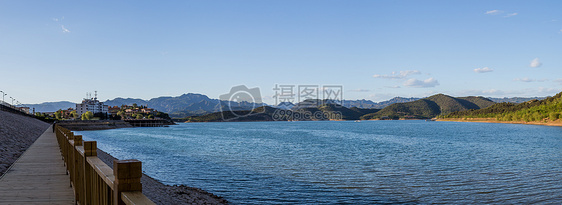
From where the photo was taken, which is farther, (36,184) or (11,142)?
(11,142)

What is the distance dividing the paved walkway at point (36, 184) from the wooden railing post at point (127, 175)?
589cm

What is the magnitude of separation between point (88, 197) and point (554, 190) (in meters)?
21.1

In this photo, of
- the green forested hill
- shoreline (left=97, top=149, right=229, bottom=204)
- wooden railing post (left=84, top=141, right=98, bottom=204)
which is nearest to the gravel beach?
shoreline (left=97, top=149, right=229, bottom=204)

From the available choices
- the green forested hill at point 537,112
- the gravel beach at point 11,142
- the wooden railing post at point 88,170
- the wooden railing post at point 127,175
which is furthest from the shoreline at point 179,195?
the green forested hill at point 537,112

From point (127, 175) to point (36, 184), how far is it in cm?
877

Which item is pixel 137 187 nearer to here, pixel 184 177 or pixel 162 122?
pixel 184 177

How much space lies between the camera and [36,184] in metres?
9.89

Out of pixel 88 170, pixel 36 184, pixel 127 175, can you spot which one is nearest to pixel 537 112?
pixel 36 184

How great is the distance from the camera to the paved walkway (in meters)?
8.12

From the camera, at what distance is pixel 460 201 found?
16156 mm

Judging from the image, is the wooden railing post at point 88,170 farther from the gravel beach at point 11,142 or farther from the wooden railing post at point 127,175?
the gravel beach at point 11,142

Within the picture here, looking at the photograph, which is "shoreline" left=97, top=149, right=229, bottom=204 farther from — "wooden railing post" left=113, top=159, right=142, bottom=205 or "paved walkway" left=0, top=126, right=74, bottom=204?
"wooden railing post" left=113, top=159, right=142, bottom=205

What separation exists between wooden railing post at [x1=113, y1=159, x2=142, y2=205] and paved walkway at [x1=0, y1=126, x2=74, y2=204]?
5.89 m

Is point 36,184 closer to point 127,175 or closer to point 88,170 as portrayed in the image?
point 88,170
